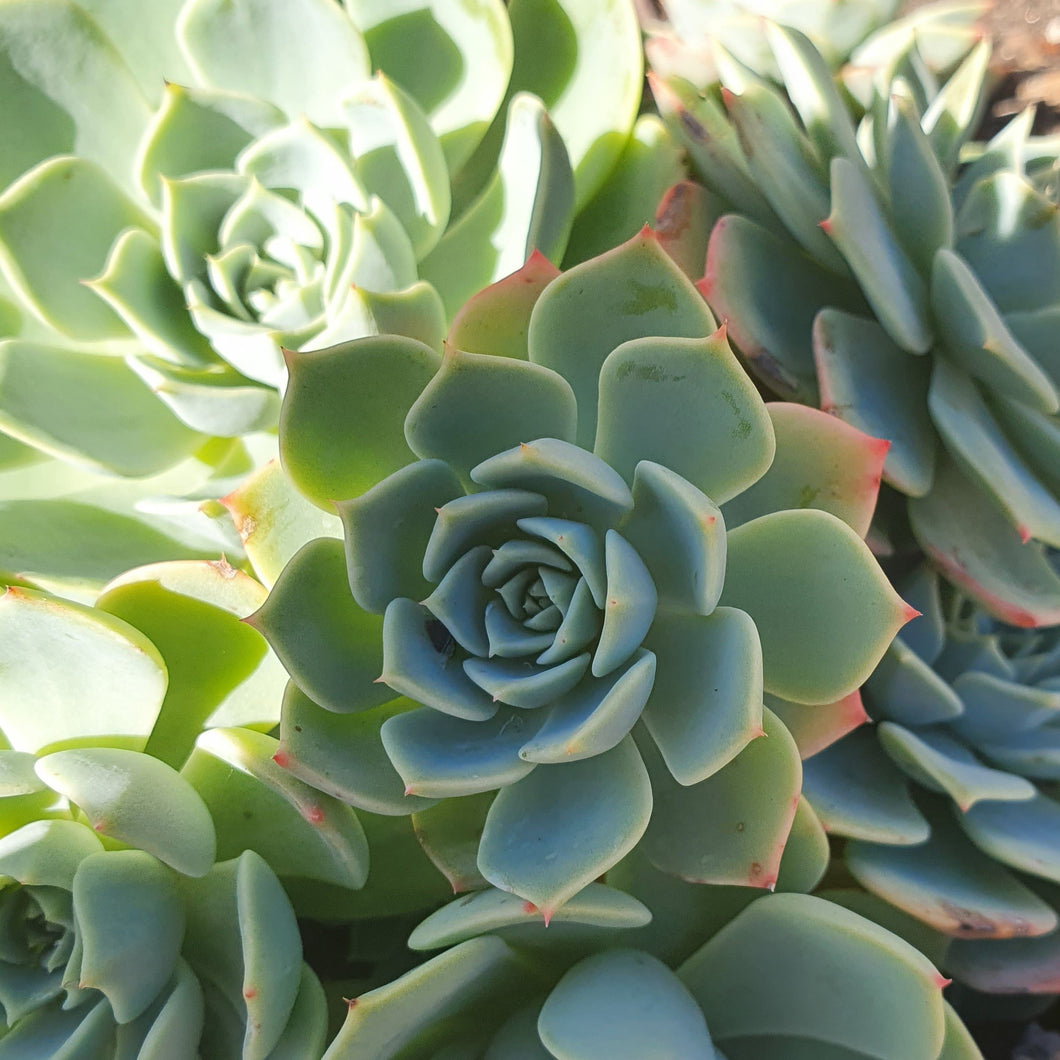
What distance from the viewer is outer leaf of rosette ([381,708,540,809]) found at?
1.70ft

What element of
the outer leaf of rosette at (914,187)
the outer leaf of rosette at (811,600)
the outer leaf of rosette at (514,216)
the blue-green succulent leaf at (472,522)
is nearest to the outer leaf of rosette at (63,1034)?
the blue-green succulent leaf at (472,522)

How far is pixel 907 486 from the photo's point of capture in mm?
751

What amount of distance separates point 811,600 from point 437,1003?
12.1 inches

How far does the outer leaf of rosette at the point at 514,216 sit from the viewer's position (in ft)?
2.35

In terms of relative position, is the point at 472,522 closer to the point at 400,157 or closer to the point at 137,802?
the point at 137,802

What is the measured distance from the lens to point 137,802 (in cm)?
59

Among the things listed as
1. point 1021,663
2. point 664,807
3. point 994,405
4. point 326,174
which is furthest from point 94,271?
point 1021,663

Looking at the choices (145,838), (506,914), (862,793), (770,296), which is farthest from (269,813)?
(770,296)

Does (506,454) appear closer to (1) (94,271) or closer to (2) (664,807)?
(2) (664,807)

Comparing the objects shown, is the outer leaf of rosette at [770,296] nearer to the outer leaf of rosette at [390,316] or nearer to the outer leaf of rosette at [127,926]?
the outer leaf of rosette at [390,316]

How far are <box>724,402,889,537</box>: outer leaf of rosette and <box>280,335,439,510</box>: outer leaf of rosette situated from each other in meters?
0.22

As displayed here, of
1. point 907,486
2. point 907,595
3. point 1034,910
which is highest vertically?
point 907,486

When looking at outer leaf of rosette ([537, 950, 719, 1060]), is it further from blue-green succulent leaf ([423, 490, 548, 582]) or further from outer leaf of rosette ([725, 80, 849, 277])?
outer leaf of rosette ([725, 80, 849, 277])

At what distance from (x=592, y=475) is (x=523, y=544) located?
0.27ft
